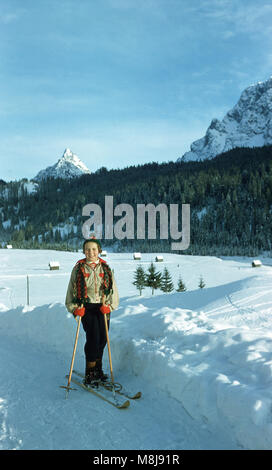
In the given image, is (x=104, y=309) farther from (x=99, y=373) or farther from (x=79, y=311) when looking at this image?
(x=99, y=373)

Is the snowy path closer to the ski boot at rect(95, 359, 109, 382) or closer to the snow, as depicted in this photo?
the snow

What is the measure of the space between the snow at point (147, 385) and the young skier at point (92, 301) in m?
0.56

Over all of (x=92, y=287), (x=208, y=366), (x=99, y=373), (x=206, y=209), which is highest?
(x=206, y=209)

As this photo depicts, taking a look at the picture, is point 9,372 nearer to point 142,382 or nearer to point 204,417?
point 142,382

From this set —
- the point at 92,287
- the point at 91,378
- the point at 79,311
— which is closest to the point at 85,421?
the point at 91,378

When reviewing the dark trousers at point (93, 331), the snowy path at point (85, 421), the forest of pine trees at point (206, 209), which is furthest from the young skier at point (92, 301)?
the forest of pine trees at point (206, 209)

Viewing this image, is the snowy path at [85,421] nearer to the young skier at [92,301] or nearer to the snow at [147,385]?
the snow at [147,385]

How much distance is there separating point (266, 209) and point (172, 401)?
138789mm

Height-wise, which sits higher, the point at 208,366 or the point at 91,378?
the point at 208,366

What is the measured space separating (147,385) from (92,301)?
165 centimetres

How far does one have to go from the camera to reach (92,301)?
586 cm

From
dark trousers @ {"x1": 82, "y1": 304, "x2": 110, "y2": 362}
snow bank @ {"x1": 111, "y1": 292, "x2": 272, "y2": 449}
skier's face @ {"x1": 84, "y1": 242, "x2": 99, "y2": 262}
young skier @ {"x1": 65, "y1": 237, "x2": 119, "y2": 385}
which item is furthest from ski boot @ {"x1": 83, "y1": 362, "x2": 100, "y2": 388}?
skier's face @ {"x1": 84, "y1": 242, "x2": 99, "y2": 262}

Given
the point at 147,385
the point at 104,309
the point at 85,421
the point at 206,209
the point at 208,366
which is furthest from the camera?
the point at 206,209

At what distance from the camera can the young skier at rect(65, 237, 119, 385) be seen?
5785 millimetres
